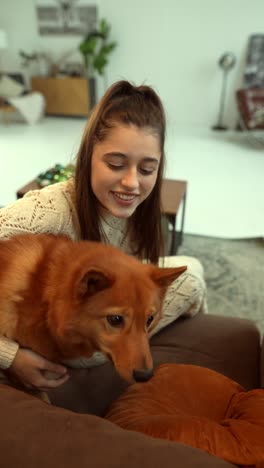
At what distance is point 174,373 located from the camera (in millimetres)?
1146

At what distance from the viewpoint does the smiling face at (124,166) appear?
1215 mm

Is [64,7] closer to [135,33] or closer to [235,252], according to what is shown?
[135,33]

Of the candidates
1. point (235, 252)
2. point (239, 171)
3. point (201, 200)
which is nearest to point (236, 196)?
point (201, 200)

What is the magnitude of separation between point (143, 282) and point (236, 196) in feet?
10.9

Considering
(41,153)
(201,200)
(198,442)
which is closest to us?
(198,442)

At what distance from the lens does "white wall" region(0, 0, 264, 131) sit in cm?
600

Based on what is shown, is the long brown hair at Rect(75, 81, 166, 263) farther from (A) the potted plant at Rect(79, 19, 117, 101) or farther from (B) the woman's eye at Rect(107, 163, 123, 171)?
(A) the potted plant at Rect(79, 19, 117, 101)

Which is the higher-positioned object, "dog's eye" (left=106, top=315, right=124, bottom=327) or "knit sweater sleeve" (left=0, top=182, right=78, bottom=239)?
"knit sweater sleeve" (left=0, top=182, right=78, bottom=239)

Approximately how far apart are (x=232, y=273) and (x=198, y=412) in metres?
1.73

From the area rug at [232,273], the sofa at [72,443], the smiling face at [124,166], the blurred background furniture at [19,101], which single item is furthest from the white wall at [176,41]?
the sofa at [72,443]

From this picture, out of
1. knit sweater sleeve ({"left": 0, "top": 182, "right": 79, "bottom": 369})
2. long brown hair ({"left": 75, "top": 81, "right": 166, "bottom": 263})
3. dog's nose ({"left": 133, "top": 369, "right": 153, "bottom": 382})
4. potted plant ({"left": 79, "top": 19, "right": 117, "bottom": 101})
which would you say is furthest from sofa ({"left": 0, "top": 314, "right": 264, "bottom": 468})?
potted plant ({"left": 79, "top": 19, "right": 117, "bottom": 101})

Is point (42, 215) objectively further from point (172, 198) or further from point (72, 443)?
point (172, 198)

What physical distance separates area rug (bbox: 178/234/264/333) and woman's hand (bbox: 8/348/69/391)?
141cm

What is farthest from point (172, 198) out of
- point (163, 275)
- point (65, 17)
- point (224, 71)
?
point (65, 17)
